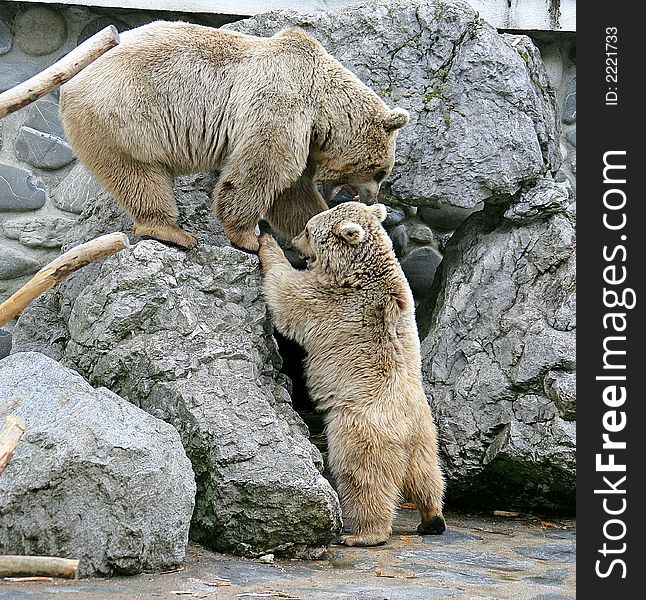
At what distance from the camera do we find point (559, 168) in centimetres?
700

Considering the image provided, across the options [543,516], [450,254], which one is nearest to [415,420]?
[543,516]

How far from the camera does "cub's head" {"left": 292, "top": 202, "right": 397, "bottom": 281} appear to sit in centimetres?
559

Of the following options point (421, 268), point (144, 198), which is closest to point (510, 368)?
point (421, 268)

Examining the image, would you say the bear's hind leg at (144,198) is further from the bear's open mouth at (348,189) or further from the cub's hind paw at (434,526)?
the cub's hind paw at (434,526)

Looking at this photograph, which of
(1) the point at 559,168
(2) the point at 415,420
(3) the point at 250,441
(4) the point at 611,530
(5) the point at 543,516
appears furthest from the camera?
(1) the point at 559,168

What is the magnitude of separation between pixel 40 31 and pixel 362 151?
2.73m

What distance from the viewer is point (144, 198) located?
5598mm

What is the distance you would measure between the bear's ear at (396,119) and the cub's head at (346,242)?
0.55 m

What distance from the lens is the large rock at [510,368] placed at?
6.09 metres

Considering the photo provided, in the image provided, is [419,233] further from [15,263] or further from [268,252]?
[15,263]

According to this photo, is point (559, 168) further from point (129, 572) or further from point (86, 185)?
point (129, 572)

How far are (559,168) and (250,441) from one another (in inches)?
133

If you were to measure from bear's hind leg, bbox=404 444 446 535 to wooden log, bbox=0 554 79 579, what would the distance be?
2.19 m

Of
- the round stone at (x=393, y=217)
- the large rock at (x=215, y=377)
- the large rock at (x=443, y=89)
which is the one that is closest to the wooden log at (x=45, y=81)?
the large rock at (x=215, y=377)
